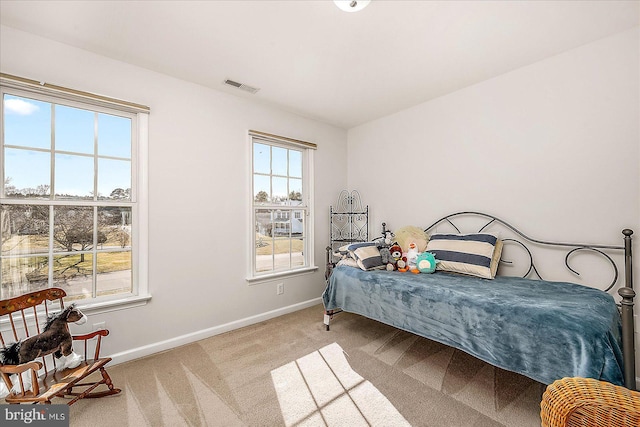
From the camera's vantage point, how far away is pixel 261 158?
10.6 ft

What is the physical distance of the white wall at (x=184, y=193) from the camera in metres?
2.14

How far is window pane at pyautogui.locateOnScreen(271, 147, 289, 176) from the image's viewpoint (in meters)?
3.35

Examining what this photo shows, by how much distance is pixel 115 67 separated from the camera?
2.27 metres

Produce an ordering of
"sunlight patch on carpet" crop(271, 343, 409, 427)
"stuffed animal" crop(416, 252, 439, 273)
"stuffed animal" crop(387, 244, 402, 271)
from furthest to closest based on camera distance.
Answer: "stuffed animal" crop(387, 244, 402, 271) → "stuffed animal" crop(416, 252, 439, 273) → "sunlight patch on carpet" crop(271, 343, 409, 427)

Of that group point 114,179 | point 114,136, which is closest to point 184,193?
point 114,179

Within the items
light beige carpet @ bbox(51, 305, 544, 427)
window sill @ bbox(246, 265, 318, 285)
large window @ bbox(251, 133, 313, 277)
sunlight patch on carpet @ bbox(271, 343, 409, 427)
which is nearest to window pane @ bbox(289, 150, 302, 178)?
large window @ bbox(251, 133, 313, 277)

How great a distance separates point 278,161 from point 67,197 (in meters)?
1.99

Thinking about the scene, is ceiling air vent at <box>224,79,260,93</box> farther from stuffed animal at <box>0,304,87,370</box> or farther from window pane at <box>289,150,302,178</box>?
stuffed animal at <box>0,304,87,370</box>

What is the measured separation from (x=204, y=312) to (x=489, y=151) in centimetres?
320

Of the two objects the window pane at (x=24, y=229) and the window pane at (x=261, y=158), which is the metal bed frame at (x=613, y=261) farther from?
the window pane at (x=24, y=229)

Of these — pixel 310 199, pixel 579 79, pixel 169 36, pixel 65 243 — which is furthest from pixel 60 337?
pixel 579 79

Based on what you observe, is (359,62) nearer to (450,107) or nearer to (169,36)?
(450,107)

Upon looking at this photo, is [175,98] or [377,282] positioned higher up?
[175,98]

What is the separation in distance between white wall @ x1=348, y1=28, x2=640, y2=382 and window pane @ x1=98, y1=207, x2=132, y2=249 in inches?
116
